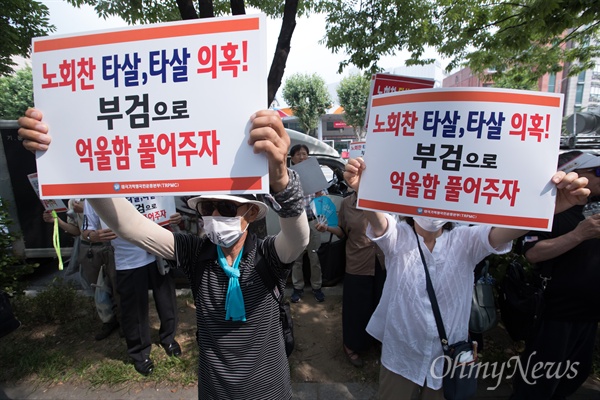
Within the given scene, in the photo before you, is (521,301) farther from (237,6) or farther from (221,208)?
(237,6)

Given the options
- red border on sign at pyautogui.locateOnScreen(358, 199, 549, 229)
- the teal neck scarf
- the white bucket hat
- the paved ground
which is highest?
the white bucket hat

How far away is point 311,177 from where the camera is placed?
4160 mm

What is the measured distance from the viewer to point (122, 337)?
12.2 feet

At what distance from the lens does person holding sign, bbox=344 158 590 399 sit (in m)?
1.88

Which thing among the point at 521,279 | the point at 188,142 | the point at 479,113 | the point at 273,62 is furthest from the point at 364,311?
the point at 273,62

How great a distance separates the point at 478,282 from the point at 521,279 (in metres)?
0.31

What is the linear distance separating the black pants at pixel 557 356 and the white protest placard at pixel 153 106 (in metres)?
2.48

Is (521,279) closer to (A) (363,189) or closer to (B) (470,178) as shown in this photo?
(B) (470,178)

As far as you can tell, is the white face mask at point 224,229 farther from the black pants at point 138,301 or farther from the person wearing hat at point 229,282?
the black pants at point 138,301

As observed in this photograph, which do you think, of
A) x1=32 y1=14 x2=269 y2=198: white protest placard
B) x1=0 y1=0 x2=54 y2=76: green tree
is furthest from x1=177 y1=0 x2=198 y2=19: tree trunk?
x1=0 y1=0 x2=54 y2=76: green tree

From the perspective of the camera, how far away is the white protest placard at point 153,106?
132 cm

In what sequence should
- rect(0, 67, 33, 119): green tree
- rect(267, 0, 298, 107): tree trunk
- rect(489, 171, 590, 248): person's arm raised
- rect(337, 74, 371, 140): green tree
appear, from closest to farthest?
1. rect(489, 171, 590, 248): person's arm raised
2. rect(267, 0, 298, 107): tree trunk
3. rect(0, 67, 33, 119): green tree
4. rect(337, 74, 371, 140): green tree

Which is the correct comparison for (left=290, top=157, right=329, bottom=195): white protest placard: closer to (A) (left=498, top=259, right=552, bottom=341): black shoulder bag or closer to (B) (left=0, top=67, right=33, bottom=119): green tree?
(A) (left=498, top=259, right=552, bottom=341): black shoulder bag

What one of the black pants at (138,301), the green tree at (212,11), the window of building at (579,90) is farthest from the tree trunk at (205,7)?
the window of building at (579,90)
